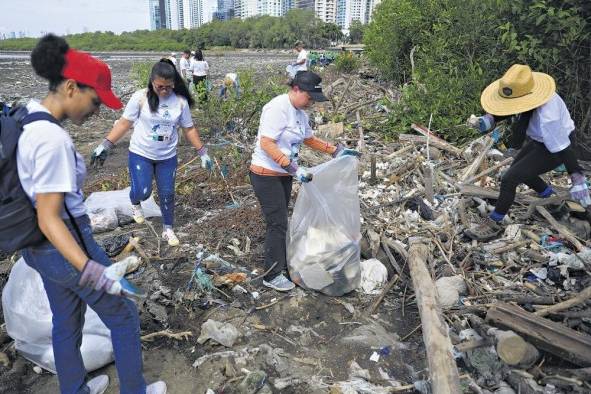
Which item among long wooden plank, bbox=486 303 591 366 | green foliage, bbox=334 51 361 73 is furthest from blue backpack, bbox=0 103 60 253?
green foliage, bbox=334 51 361 73

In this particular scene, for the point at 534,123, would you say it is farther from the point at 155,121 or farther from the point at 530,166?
the point at 155,121

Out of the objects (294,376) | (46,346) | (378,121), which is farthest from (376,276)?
(378,121)

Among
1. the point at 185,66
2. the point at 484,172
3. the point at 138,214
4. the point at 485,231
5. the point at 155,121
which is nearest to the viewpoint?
the point at 155,121

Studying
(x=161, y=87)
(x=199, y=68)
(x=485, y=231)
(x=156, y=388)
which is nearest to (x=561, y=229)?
(x=485, y=231)

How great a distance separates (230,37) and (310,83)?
87842 mm

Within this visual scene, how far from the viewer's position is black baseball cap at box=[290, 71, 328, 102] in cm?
300

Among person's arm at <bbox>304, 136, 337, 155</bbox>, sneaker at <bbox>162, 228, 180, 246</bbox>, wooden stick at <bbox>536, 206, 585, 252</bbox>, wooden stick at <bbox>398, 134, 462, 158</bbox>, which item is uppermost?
person's arm at <bbox>304, 136, 337, 155</bbox>

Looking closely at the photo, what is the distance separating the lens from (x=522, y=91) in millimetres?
3588

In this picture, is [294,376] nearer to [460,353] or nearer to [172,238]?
[460,353]

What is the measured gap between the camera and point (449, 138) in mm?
6727

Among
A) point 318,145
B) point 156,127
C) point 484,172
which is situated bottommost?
point 484,172

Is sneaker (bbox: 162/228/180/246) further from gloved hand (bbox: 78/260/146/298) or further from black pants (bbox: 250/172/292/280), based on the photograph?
gloved hand (bbox: 78/260/146/298)

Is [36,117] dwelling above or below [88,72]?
below

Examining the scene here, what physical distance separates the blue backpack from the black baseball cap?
1.68 m
